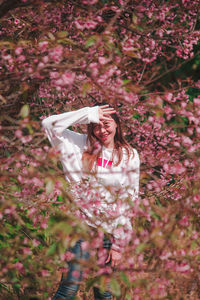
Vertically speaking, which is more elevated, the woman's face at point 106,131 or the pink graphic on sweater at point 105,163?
the woman's face at point 106,131

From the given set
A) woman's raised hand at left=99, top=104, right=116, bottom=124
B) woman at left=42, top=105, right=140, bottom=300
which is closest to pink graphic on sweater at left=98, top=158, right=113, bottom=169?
woman at left=42, top=105, right=140, bottom=300

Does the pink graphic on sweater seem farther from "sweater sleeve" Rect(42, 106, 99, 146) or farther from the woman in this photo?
"sweater sleeve" Rect(42, 106, 99, 146)

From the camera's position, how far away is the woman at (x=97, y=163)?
7.50 ft

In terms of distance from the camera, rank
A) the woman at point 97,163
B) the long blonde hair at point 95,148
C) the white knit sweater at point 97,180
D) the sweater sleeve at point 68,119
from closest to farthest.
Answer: the white knit sweater at point 97,180 < the woman at point 97,163 < the sweater sleeve at point 68,119 < the long blonde hair at point 95,148

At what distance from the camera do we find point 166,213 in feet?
5.34

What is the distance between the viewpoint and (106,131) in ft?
8.77

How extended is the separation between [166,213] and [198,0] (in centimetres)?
298

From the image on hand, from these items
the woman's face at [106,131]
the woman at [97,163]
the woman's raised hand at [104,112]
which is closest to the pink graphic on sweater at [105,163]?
the woman at [97,163]

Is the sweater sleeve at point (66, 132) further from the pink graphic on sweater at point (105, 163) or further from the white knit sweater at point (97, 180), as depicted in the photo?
the pink graphic on sweater at point (105, 163)

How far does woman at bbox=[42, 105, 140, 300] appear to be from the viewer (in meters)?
2.29

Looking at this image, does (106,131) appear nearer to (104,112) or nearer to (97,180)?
(104,112)

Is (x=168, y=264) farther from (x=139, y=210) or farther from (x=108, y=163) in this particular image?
(x=108, y=163)

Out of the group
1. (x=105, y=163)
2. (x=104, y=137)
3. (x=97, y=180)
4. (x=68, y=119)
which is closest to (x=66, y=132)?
(x=68, y=119)

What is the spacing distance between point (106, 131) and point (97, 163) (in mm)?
298
